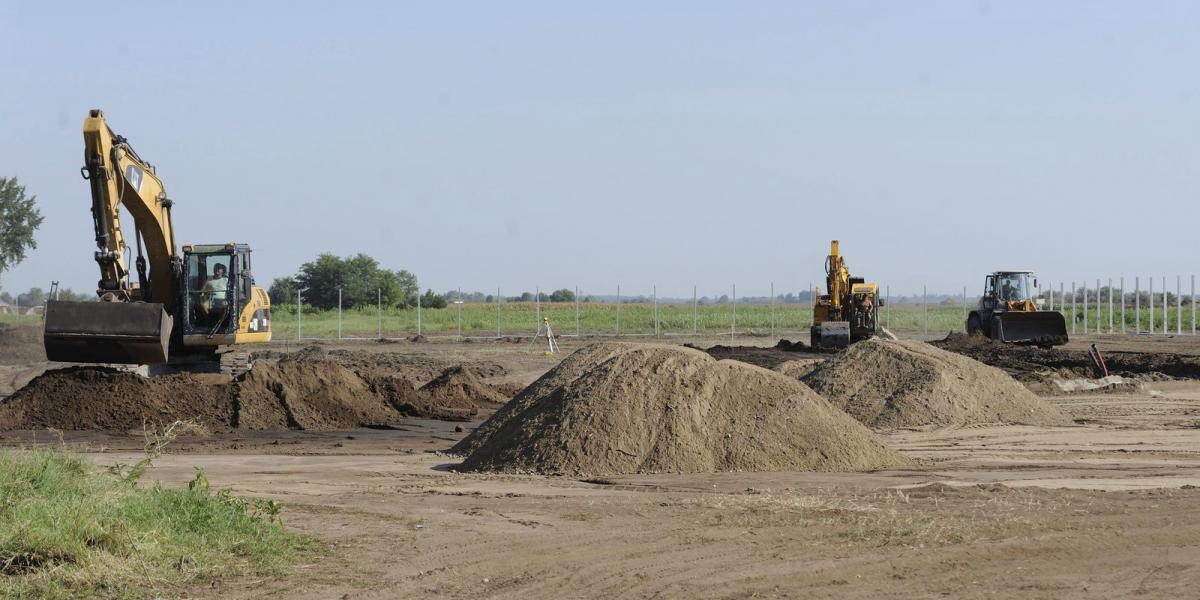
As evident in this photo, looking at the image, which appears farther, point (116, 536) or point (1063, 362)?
point (1063, 362)

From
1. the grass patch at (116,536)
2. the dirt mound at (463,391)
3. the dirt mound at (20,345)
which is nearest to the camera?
the grass patch at (116,536)

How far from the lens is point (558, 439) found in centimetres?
1397

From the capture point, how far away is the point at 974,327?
41000mm

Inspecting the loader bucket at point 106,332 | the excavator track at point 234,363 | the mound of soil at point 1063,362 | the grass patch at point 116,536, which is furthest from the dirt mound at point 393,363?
the grass patch at point 116,536

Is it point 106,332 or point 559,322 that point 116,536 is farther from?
point 559,322

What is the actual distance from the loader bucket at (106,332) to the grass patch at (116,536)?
369 inches

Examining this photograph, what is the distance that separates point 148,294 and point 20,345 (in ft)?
67.0

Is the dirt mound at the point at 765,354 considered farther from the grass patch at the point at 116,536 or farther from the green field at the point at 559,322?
the grass patch at the point at 116,536

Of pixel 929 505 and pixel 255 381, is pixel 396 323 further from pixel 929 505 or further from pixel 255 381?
pixel 929 505

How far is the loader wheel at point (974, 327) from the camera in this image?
4008cm

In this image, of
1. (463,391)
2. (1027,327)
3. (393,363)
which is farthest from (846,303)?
(463,391)

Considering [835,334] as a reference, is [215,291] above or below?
above

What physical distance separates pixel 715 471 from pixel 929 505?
2746mm

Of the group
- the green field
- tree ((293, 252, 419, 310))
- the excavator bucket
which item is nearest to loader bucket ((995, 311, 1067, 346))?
the excavator bucket
